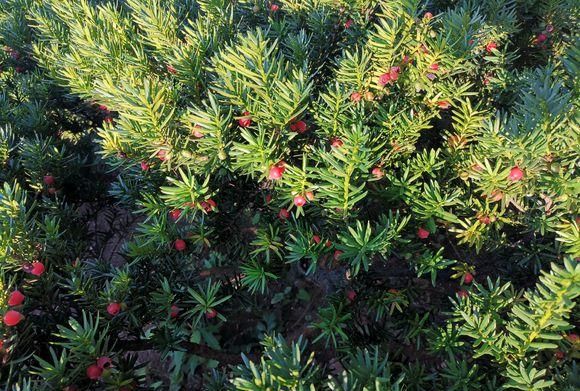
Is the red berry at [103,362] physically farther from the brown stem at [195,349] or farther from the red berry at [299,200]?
the red berry at [299,200]

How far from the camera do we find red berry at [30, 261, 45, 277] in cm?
136

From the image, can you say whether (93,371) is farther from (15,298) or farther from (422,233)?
(422,233)

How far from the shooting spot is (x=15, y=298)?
1.23 m

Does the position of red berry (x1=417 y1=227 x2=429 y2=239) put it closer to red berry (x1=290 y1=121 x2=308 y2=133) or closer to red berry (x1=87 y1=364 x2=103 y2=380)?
red berry (x1=290 y1=121 x2=308 y2=133)

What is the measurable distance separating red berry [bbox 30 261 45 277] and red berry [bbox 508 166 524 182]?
151 cm

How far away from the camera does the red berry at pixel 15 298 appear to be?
4.00ft

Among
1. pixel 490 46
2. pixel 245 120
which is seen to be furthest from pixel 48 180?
pixel 490 46

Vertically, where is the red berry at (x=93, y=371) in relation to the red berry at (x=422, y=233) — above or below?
below

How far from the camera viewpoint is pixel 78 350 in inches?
46.1

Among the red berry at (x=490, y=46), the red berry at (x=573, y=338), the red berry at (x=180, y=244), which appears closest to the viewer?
the red berry at (x=573, y=338)

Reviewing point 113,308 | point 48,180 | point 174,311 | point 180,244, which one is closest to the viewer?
point 113,308

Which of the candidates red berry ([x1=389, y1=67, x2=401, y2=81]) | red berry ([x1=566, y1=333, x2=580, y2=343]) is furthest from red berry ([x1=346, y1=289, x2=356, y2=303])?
red berry ([x1=389, y1=67, x2=401, y2=81])

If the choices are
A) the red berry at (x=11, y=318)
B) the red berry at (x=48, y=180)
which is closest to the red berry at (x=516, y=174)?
the red berry at (x=11, y=318)

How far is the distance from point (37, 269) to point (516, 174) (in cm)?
152
